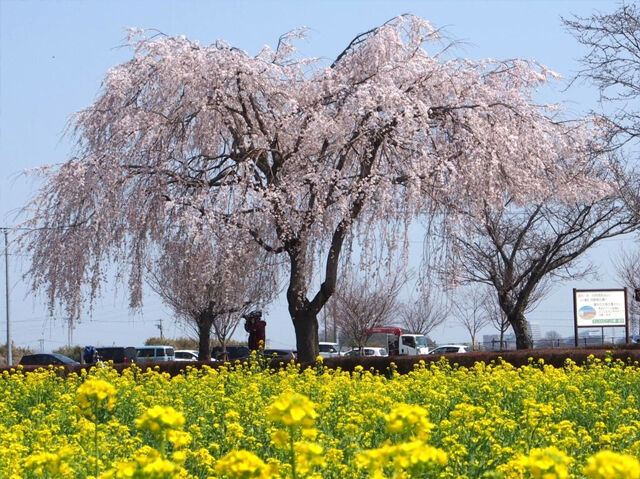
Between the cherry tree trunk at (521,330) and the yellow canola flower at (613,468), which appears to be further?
the cherry tree trunk at (521,330)

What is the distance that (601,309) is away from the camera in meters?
30.1

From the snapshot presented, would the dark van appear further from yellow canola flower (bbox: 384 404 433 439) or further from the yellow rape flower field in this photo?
yellow canola flower (bbox: 384 404 433 439)

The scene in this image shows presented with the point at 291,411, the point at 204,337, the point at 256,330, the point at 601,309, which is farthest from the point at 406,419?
the point at 204,337

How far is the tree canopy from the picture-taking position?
60.1ft

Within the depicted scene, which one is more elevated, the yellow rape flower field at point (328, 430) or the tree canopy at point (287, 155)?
the tree canopy at point (287, 155)

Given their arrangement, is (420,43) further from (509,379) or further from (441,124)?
(509,379)

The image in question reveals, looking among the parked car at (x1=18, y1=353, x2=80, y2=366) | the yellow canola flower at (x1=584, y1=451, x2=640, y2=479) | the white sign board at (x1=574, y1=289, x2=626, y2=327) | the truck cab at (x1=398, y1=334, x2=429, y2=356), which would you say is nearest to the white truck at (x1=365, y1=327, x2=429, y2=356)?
the truck cab at (x1=398, y1=334, x2=429, y2=356)

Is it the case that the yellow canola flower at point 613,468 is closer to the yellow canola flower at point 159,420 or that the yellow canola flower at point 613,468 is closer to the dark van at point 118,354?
the yellow canola flower at point 159,420

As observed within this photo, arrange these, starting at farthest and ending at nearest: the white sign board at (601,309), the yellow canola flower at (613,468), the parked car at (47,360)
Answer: the parked car at (47,360), the white sign board at (601,309), the yellow canola flower at (613,468)

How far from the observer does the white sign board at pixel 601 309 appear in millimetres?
29870

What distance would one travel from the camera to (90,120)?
1928 centimetres

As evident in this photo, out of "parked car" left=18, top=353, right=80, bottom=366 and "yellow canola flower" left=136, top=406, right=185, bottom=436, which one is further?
"parked car" left=18, top=353, right=80, bottom=366

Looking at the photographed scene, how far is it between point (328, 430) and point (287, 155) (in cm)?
1182

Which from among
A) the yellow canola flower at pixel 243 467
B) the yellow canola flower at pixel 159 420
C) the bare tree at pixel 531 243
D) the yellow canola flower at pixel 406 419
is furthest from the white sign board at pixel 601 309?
the yellow canola flower at pixel 243 467
